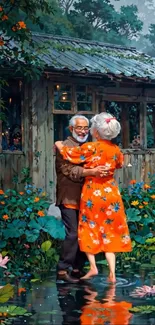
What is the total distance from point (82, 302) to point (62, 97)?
7.99 m

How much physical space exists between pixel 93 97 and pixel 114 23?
21118 millimetres

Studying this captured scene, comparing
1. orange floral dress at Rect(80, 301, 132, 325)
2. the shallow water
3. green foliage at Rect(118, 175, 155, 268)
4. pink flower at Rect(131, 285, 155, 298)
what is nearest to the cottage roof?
green foliage at Rect(118, 175, 155, 268)

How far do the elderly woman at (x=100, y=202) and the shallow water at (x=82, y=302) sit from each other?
35 centimetres

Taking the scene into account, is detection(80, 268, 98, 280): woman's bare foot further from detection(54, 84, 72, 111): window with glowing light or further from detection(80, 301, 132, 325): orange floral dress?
detection(54, 84, 72, 111): window with glowing light

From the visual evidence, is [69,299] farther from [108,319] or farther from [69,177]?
[69,177]

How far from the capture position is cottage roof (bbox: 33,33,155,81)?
12534 mm

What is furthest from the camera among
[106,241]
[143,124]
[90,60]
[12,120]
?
[143,124]

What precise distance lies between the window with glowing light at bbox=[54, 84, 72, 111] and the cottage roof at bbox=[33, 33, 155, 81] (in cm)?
66

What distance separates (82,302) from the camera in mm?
6000

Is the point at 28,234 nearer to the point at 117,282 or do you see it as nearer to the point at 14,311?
the point at 117,282

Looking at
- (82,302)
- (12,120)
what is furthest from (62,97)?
(82,302)

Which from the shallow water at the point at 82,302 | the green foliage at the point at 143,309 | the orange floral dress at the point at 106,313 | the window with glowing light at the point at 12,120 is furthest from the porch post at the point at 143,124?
the green foliage at the point at 143,309

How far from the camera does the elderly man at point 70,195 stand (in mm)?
7164

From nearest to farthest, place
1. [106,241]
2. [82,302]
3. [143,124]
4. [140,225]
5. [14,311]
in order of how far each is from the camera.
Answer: [14,311] → [82,302] → [106,241] → [140,225] → [143,124]
